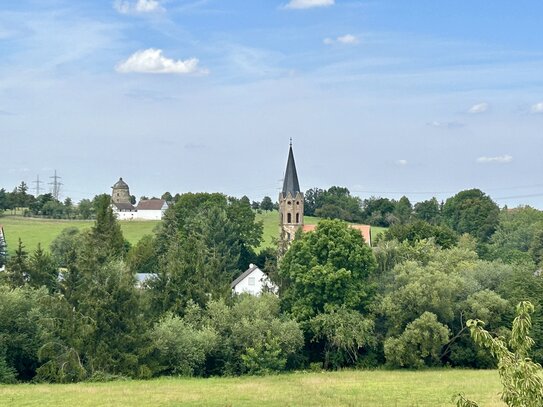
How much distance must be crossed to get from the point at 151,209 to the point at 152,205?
4.50ft

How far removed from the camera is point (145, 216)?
506ft

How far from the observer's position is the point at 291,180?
3226 inches

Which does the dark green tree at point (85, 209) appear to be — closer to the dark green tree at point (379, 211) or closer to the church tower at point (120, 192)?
the church tower at point (120, 192)

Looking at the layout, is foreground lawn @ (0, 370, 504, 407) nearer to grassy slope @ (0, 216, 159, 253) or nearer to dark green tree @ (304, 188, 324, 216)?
grassy slope @ (0, 216, 159, 253)

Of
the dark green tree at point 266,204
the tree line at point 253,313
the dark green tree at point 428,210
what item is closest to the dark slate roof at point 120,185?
the dark green tree at point 266,204

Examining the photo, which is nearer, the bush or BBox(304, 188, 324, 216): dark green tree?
the bush

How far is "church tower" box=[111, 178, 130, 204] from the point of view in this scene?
587ft

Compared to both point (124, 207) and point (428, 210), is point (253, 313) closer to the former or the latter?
point (428, 210)

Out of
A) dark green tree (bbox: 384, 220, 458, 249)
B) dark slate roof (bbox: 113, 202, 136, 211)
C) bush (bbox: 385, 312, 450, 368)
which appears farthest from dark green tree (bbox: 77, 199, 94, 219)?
bush (bbox: 385, 312, 450, 368)

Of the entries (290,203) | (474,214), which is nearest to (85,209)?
(290,203)

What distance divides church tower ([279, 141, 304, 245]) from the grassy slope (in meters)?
34.0

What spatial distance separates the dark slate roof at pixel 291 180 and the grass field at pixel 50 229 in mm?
17069

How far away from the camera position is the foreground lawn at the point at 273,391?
86.3ft

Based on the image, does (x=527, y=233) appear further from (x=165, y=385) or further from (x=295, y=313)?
(x=165, y=385)
